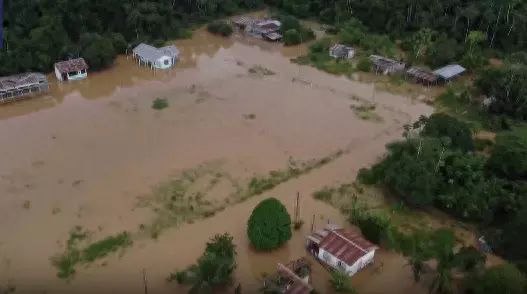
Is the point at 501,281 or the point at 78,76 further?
the point at 78,76

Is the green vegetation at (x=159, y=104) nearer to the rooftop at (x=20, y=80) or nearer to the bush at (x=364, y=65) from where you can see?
the rooftop at (x=20, y=80)

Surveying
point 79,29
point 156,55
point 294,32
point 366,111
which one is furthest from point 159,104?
point 294,32

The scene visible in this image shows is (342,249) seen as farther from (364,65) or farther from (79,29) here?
(79,29)

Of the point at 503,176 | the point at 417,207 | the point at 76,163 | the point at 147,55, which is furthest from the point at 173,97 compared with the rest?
the point at 503,176

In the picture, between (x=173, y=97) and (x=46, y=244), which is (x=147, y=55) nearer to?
(x=173, y=97)

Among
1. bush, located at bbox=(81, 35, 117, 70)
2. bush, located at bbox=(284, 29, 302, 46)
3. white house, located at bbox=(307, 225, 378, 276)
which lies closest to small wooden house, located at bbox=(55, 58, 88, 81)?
bush, located at bbox=(81, 35, 117, 70)

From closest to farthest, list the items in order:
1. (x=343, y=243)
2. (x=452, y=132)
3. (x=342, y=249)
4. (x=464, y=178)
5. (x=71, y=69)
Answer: (x=342, y=249)
(x=343, y=243)
(x=464, y=178)
(x=452, y=132)
(x=71, y=69)
